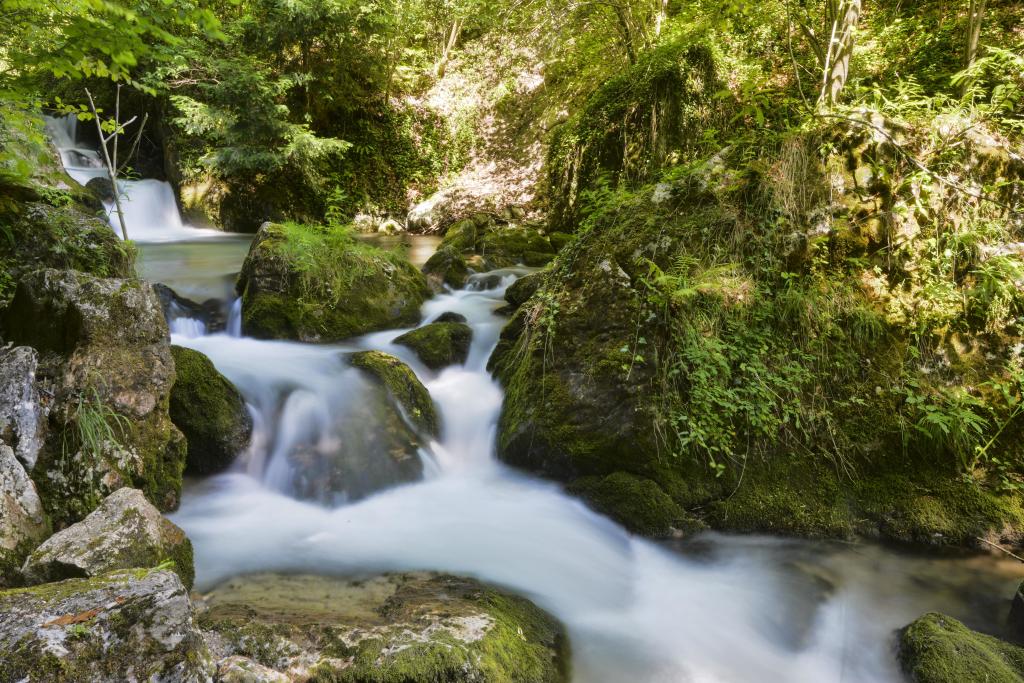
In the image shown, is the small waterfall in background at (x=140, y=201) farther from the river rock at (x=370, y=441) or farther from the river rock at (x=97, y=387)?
the river rock at (x=97, y=387)

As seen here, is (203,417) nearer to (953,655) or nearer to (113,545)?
(113,545)

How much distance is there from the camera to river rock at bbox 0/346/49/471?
3.03m

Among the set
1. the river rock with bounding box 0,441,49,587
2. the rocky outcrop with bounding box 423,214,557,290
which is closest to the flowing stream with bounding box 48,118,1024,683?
the river rock with bounding box 0,441,49,587

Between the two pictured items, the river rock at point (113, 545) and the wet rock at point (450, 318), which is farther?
the wet rock at point (450, 318)

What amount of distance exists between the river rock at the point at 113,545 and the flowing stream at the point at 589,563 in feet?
1.90

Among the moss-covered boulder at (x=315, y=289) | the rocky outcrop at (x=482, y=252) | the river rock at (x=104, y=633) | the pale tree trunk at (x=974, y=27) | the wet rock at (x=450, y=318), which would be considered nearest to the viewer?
the river rock at (x=104, y=633)

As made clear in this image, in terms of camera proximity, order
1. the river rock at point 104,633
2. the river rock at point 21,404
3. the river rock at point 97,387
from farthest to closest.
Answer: the river rock at point 97,387 < the river rock at point 21,404 < the river rock at point 104,633

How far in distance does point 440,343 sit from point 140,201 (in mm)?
9927

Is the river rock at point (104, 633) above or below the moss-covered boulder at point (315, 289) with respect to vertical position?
below

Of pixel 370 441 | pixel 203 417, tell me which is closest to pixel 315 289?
pixel 203 417

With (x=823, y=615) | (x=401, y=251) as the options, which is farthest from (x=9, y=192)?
(x=823, y=615)

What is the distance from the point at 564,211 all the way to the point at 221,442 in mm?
7094

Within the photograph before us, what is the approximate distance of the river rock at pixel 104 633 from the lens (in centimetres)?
169

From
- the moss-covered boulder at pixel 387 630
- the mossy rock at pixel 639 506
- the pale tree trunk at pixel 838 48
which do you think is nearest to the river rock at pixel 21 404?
the moss-covered boulder at pixel 387 630
